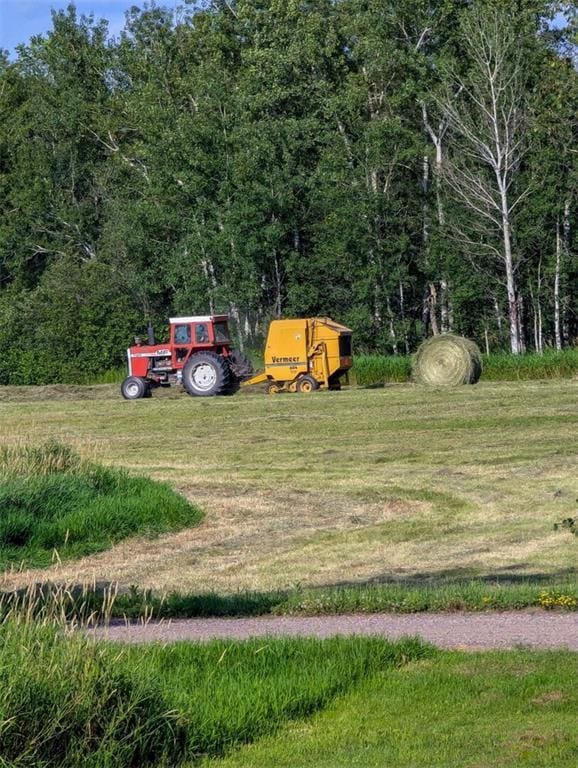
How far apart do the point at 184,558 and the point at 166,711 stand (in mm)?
9895

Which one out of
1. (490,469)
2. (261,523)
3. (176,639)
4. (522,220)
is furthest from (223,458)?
(522,220)

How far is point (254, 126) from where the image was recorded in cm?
5444

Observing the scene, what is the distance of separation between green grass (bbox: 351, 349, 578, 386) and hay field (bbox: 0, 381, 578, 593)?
9.58 feet

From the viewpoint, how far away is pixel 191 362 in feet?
137

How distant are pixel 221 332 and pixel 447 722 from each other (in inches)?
1377

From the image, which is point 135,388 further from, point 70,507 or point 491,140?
point 70,507

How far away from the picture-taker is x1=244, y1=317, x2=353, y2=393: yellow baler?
4094 cm

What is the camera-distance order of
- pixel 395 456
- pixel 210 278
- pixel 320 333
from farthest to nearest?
pixel 210 278
pixel 320 333
pixel 395 456

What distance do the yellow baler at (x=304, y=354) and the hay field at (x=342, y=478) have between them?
977mm

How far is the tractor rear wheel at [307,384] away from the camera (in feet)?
136

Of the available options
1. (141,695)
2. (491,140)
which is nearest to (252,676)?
(141,695)

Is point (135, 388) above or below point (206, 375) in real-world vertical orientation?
below

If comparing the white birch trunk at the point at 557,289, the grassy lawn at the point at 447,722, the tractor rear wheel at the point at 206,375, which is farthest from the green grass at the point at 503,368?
the grassy lawn at the point at 447,722

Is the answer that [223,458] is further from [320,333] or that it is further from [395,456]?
[320,333]
